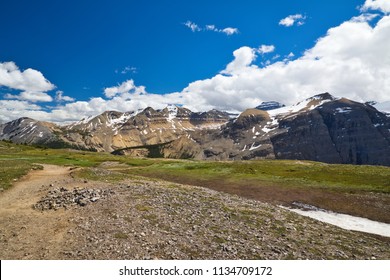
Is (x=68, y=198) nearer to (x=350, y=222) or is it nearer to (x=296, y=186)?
(x=350, y=222)

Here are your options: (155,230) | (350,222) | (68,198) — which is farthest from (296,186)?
(68,198)

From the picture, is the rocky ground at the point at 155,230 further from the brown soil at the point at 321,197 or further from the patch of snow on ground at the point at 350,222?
the brown soil at the point at 321,197

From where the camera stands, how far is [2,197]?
37.8 meters

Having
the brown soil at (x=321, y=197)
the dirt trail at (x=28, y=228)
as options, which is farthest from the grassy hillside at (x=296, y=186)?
the dirt trail at (x=28, y=228)

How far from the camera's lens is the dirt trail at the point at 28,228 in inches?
858

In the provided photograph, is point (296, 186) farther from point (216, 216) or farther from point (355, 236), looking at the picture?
point (216, 216)

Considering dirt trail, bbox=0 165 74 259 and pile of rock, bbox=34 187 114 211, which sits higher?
pile of rock, bbox=34 187 114 211

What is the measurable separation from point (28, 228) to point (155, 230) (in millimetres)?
10573

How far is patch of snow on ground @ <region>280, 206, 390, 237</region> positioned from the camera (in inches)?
1462

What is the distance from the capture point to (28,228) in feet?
86.8

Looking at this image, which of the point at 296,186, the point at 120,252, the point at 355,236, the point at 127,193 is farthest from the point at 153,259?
the point at 296,186

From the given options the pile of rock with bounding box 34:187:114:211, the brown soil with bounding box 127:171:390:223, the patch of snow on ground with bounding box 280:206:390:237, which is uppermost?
the pile of rock with bounding box 34:187:114:211

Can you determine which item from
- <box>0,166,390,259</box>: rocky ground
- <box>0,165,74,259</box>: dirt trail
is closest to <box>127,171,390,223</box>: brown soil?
<box>0,166,390,259</box>: rocky ground

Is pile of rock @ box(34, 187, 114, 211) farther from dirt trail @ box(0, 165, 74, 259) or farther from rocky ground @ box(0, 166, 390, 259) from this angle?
dirt trail @ box(0, 165, 74, 259)
